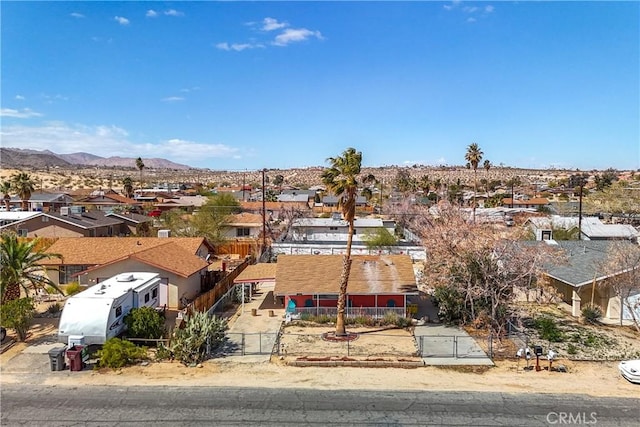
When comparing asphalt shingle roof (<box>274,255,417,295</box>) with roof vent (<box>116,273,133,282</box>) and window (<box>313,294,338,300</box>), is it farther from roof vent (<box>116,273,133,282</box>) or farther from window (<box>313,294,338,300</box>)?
roof vent (<box>116,273,133,282</box>)

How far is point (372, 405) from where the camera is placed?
18453 millimetres

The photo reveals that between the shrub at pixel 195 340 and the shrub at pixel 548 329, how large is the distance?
1766 centimetres

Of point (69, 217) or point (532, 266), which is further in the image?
point (69, 217)

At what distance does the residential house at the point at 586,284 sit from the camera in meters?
29.5

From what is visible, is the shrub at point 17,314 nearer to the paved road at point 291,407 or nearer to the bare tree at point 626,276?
the paved road at point 291,407

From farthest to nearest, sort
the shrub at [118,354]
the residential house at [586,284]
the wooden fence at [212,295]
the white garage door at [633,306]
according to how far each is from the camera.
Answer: the wooden fence at [212,295] → the residential house at [586,284] → the white garage door at [633,306] → the shrub at [118,354]

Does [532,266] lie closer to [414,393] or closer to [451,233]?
[451,233]

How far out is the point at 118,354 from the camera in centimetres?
2209

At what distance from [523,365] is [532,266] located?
18.2ft

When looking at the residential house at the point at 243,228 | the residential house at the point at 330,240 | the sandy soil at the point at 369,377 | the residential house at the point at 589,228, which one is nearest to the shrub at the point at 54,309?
the sandy soil at the point at 369,377

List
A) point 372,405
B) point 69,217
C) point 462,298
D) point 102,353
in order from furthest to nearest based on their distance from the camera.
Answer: point 69,217, point 462,298, point 102,353, point 372,405

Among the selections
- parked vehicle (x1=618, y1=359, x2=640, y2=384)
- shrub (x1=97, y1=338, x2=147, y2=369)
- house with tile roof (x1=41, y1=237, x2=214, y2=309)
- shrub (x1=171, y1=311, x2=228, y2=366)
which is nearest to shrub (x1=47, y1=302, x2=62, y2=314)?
house with tile roof (x1=41, y1=237, x2=214, y2=309)

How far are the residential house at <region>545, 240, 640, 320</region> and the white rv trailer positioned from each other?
25482mm

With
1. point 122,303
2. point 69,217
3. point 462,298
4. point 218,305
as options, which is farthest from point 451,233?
point 69,217
